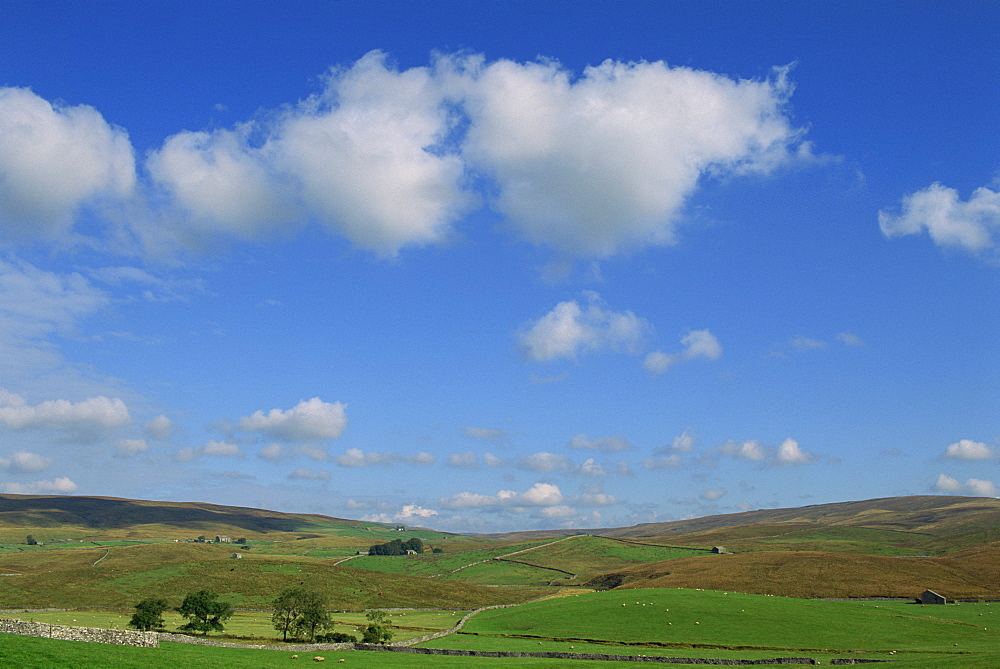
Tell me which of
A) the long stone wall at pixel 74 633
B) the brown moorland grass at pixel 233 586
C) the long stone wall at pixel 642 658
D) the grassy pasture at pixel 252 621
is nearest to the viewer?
the long stone wall at pixel 74 633

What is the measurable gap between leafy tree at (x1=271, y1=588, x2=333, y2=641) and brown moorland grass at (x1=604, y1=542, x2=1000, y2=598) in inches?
3050

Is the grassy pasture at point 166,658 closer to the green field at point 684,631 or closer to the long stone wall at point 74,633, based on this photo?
the green field at point 684,631

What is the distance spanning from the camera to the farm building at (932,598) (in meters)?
102

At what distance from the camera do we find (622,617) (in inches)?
3204

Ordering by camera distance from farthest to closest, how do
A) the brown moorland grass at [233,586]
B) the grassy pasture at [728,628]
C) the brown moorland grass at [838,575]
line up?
the brown moorland grass at [233,586] < the brown moorland grass at [838,575] < the grassy pasture at [728,628]

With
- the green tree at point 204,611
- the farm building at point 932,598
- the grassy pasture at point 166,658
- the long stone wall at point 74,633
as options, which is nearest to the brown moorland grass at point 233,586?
the green tree at point 204,611

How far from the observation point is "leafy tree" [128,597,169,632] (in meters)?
75.0

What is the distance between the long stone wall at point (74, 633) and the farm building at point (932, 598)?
367ft

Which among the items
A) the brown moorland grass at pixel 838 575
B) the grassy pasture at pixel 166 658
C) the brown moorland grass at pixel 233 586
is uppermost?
the grassy pasture at pixel 166 658

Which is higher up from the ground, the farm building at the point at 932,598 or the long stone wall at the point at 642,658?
the long stone wall at the point at 642,658

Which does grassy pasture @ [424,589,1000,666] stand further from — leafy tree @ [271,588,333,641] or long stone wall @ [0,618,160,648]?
long stone wall @ [0,618,160,648]

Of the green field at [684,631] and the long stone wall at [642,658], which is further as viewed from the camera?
the long stone wall at [642,658]

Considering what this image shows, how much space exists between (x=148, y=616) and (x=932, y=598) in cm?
11363

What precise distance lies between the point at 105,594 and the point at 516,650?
100 metres
